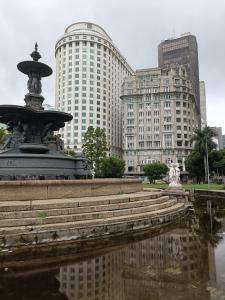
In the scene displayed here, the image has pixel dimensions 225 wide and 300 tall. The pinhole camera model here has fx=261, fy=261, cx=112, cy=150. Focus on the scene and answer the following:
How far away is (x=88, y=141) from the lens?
47.0 m

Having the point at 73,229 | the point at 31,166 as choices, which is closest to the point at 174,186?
the point at 31,166

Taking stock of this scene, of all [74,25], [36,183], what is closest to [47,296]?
[36,183]

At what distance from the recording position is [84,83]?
99.0 metres

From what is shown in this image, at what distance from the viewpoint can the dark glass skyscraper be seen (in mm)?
120438

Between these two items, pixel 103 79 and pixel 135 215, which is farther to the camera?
pixel 103 79

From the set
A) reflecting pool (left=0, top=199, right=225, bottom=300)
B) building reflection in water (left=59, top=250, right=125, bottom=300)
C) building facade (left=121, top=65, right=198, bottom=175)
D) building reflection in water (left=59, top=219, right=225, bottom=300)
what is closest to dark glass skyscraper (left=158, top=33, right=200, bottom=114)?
building facade (left=121, top=65, right=198, bottom=175)

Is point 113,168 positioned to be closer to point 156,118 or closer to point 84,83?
point 156,118

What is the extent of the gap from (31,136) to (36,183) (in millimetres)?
7684

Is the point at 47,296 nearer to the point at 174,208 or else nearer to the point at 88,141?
the point at 174,208

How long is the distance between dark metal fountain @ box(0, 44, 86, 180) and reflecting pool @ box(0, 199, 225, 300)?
8.44m

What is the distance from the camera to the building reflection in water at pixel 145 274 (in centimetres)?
520

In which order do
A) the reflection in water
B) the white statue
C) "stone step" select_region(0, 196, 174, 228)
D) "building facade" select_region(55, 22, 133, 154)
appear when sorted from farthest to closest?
"building facade" select_region(55, 22, 133, 154) < the white statue < "stone step" select_region(0, 196, 174, 228) < the reflection in water

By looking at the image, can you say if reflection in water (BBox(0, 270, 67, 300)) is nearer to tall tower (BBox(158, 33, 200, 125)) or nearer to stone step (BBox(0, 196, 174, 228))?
stone step (BBox(0, 196, 174, 228))

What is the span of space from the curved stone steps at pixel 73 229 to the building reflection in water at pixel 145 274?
4.35ft
